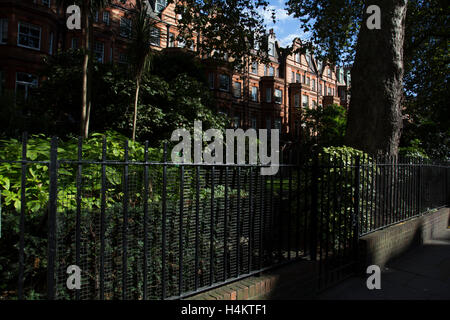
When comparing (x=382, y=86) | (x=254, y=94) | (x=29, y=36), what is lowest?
(x=382, y=86)

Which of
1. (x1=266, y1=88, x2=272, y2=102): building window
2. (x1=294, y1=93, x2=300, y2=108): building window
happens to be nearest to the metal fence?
(x1=266, y1=88, x2=272, y2=102): building window

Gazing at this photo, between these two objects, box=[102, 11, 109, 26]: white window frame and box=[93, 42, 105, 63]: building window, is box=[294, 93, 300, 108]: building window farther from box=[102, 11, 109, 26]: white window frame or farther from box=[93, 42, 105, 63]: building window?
box=[93, 42, 105, 63]: building window

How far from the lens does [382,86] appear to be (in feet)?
23.8

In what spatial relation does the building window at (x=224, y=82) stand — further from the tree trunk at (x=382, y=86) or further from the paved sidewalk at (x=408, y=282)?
the paved sidewalk at (x=408, y=282)

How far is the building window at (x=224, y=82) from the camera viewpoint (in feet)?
121

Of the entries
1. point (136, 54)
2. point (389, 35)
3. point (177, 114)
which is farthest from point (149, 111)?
point (389, 35)

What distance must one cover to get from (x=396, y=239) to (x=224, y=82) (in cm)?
3318

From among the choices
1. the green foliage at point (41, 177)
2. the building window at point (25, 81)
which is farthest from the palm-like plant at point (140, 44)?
the building window at point (25, 81)

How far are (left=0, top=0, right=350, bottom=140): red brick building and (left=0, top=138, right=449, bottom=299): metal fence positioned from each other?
26.8 ft

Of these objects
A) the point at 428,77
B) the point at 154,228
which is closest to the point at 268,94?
the point at 428,77

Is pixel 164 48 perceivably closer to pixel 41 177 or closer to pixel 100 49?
pixel 100 49

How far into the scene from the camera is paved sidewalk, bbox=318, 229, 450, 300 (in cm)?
445

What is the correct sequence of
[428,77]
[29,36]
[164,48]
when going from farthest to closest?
[29,36], [164,48], [428,77]

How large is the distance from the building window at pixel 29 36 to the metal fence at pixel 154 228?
991 inches
